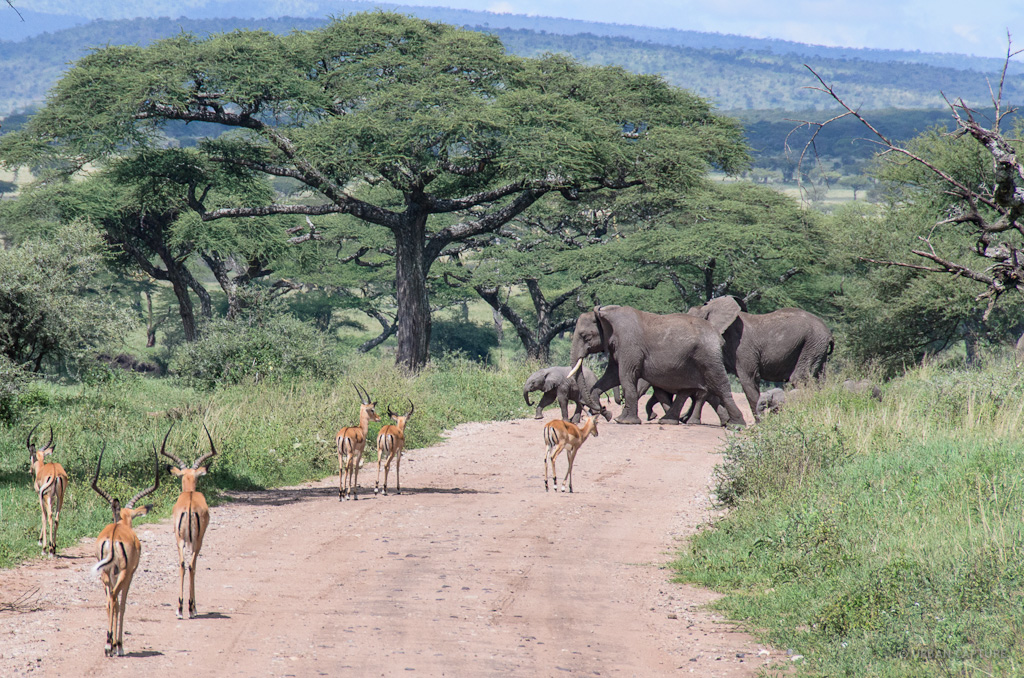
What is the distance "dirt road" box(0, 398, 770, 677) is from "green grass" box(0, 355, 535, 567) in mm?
637

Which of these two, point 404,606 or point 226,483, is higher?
point 404,606

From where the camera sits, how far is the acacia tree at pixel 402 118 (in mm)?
25094

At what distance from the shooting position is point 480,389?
23.5m

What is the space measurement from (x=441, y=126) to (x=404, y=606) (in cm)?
1808

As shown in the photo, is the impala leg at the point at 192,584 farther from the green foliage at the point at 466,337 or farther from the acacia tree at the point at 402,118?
the green foliage at the point at 466,337

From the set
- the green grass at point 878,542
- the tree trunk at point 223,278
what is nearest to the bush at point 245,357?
the green grass at point 878,542

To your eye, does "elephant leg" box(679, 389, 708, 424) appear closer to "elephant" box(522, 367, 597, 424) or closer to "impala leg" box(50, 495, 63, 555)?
"elephant" box(522, 367, 597, 424)

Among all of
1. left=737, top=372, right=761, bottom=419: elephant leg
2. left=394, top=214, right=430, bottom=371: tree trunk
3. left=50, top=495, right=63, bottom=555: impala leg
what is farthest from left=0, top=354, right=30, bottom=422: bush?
left=394, top=214, right=430, bottom=371: tree trunk

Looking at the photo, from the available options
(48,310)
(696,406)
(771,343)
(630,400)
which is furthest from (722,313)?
(48,310)

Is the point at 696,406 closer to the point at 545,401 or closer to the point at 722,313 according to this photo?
the point at 722,313

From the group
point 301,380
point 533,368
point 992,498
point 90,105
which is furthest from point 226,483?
point 90,105

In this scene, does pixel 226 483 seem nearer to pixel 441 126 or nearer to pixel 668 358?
pixel 668 358

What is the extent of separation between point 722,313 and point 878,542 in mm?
13219

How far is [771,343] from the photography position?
22156 millimetres
